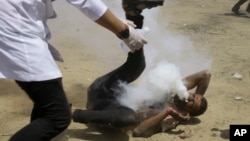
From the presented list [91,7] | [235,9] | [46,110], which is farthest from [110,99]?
[235,9]

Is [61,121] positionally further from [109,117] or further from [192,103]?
[192,103]

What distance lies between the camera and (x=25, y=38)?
2.30m

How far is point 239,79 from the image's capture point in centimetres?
513

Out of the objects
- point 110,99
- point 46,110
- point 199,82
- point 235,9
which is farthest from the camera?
point 235,9

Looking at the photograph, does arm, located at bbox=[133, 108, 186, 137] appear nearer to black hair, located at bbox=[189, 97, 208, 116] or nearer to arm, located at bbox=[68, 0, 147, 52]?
black hair, located at bbox=[189, 97, 208, 116]

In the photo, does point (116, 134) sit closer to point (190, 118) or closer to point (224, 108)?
point (190, 118)

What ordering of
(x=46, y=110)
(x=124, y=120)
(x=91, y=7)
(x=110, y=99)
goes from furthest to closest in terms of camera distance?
1. (x=110, y=99)
2. (x=124, y=120)
3. (x=46, y=110)
4. (x=91, y=7)

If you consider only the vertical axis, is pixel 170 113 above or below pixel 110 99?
below

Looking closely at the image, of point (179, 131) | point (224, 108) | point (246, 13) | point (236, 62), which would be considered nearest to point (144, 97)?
point (179, 131)

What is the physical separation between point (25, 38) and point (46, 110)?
45cm

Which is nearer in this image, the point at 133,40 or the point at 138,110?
the point at 133,40

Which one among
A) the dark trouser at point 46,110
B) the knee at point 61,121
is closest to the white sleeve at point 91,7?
the dark trouser at point 46,110

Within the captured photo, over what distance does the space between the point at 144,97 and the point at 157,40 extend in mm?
2584

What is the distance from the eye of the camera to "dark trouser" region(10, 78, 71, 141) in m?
2.35
